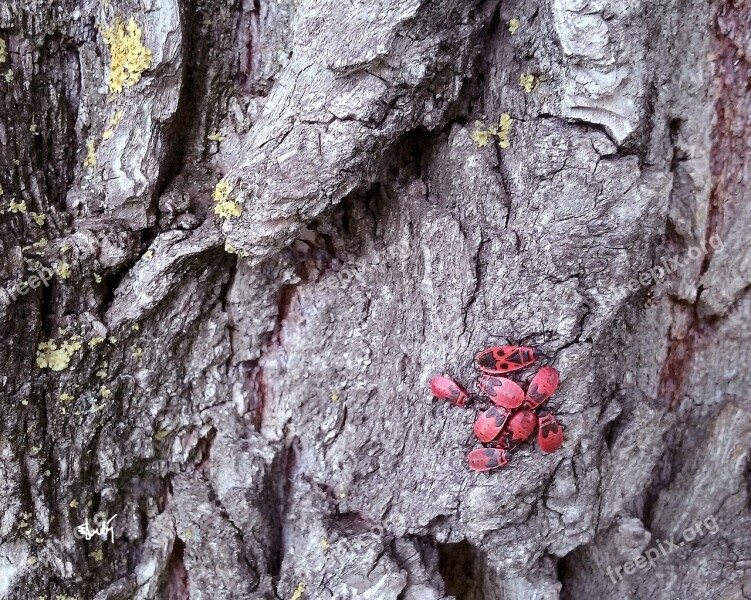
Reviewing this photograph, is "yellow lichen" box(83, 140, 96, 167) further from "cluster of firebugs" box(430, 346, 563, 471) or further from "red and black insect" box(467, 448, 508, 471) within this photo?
"red and black insect" box(467, 448, 508, 471)

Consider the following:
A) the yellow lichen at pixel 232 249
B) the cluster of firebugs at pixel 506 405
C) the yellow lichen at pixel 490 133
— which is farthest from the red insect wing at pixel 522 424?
the yellow lichen at pixel 232 249

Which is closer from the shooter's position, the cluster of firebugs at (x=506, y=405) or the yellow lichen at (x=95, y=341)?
the cluster of firebugs at (x=506, y=405)

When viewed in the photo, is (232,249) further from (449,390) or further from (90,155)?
(449,390)

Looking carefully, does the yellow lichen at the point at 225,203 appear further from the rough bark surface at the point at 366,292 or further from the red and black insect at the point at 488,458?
the red and black insect at the point at 488,458

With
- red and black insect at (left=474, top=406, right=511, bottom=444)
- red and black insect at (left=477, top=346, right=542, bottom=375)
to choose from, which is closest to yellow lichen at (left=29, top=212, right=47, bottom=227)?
red and black insect at (left=477, top=346, right=542, bottom=375)

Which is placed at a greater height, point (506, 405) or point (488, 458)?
point (506, 405)

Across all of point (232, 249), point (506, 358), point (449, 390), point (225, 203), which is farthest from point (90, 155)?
point (506, 358)
